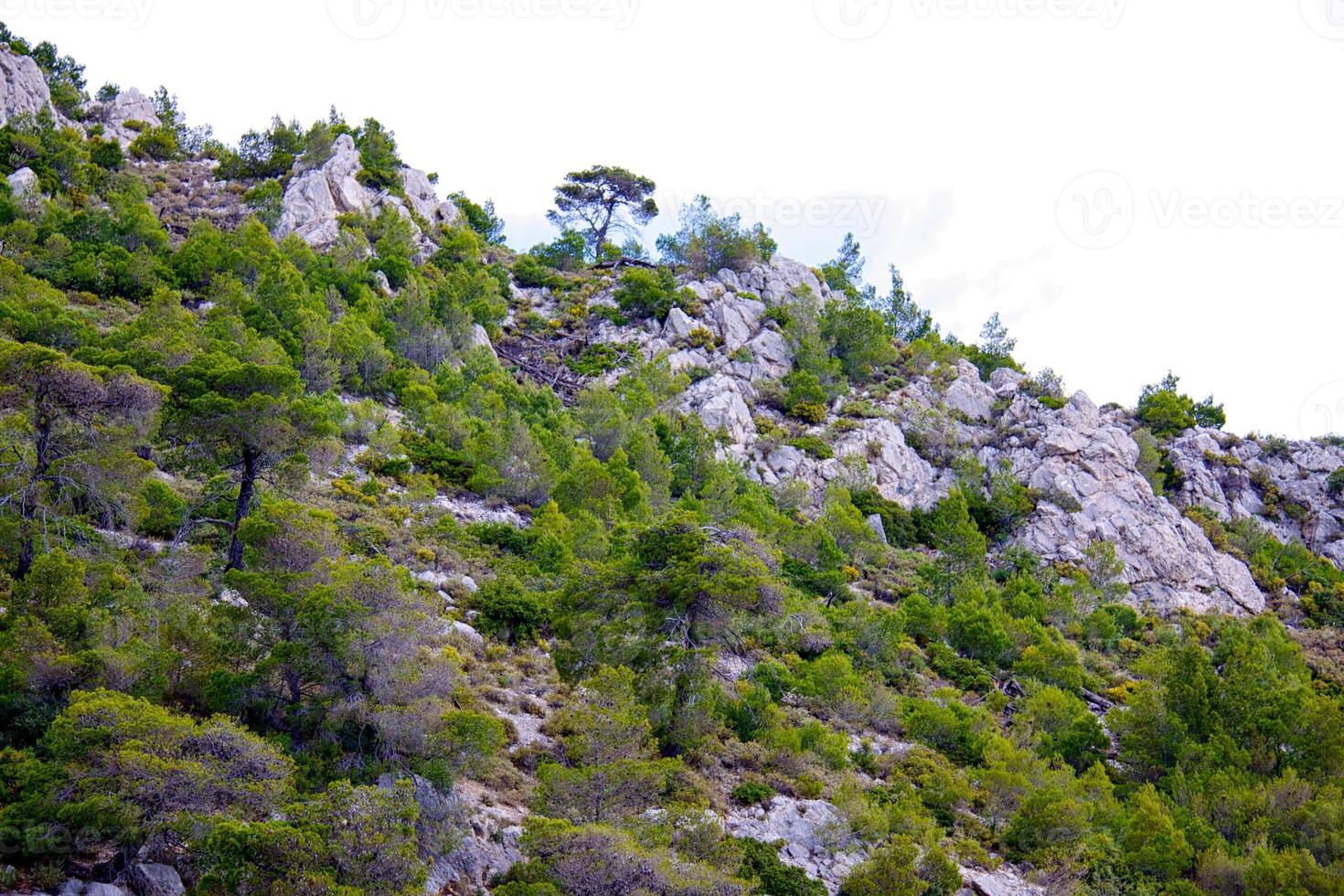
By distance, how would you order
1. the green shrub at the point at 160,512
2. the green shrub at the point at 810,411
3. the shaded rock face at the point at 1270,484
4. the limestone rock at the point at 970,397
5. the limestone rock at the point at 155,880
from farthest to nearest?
1. the limestone rock at the point at 970,397
2. the shaded rock face at the point at 1270,484
3. the green shrub at the point at 810,411
4. the green shrub at the point at 160,512
5. the limestone rock at the point at 155,880

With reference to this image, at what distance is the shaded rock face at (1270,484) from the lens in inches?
2376

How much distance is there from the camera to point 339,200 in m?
61.6

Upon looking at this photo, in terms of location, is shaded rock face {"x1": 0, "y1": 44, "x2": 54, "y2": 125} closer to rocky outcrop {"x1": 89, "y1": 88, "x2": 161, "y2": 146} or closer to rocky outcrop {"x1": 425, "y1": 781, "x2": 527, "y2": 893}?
rocky outcrop {"x1": 89, "y1": 88, "x2": 161, "y2": 146}

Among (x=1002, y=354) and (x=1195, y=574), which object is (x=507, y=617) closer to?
(x=1195, y=574)

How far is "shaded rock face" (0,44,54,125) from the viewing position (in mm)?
55756

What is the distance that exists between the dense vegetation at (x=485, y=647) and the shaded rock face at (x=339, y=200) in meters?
7.71

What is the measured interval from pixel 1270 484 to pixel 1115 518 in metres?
18.8

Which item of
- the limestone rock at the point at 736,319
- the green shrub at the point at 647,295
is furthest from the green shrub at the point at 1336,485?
the green shrub at the point at 647,295

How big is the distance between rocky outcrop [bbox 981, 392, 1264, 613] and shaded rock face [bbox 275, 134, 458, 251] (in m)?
43.4

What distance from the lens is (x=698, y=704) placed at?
71.8 ft

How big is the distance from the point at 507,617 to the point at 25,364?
12.9m

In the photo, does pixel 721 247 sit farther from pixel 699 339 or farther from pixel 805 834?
pixel 805 834

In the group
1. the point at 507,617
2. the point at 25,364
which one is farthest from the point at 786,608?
the point at 25,364

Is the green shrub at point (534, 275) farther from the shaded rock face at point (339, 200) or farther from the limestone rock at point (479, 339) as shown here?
the limestone rock at point (479, 339)
